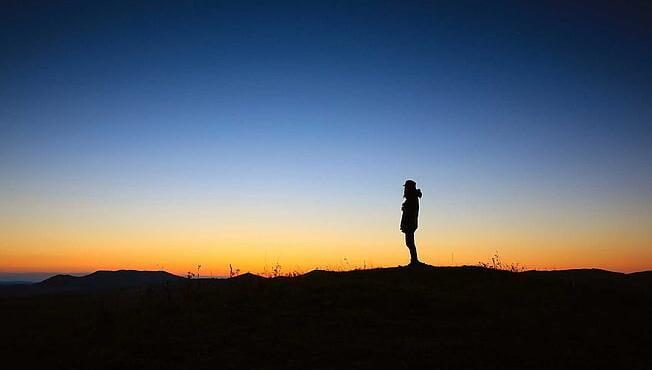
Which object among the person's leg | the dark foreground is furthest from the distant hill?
the dark foreground

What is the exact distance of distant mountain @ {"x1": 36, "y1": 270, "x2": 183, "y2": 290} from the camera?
2403 inches

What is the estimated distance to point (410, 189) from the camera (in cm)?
1766

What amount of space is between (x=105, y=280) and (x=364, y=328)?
67.1 metres

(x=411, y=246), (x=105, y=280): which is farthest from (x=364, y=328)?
(x=105, y=280)

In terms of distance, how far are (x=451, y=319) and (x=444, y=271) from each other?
5.10 metres

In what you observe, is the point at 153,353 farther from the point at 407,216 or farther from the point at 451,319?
the point at 407,216

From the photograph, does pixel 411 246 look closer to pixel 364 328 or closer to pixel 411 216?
pixel 411 216

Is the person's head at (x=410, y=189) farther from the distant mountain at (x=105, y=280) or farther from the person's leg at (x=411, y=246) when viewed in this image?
the distant mountain at (x=105, y=280)

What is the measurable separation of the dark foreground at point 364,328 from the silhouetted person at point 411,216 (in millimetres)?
1873

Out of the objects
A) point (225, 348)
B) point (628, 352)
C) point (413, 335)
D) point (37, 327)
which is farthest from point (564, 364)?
point (37, 327)

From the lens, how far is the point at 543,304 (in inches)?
470

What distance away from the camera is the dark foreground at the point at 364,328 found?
826 centimetres

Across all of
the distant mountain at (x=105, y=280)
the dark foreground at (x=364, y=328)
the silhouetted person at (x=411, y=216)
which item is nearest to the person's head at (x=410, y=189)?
the silhouetted person at (x=411, y=216)

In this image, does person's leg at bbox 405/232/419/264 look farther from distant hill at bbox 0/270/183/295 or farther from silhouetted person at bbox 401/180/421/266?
distant hill at bbox 0/270/183/295
